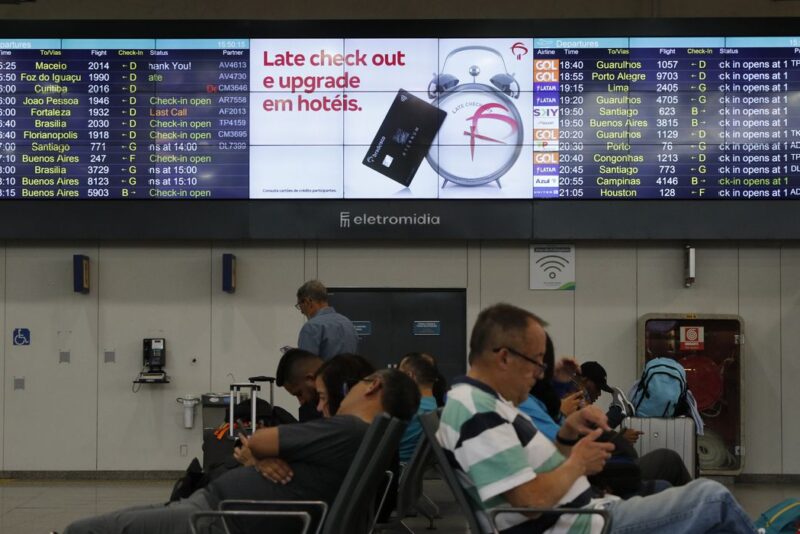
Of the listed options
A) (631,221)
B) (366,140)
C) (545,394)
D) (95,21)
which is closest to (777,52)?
(631,221)

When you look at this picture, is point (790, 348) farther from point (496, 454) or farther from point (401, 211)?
point (496, 454)

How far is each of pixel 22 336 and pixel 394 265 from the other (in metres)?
3.68

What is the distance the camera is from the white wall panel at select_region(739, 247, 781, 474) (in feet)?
28.3

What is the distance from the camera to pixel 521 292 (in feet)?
28.8

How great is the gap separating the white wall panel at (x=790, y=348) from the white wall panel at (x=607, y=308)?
1.40m

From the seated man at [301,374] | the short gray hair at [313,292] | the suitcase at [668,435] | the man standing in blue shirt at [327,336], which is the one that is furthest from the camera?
the short gray hair at [313,292]

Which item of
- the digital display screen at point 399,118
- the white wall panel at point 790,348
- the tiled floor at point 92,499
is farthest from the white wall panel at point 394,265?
the white wall panel at point 790,348

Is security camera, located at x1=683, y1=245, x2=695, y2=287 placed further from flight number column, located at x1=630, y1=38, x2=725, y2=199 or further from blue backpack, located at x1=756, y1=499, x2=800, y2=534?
blue backpack, located at x1=756, y1=499, x2=800, y2=534

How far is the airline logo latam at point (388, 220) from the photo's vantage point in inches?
331

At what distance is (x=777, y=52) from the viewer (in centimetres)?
837

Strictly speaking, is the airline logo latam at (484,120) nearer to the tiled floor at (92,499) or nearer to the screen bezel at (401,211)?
the screen bezel at (401,211)

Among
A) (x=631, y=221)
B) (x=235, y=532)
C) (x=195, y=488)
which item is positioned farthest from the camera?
(x=631, y=221)

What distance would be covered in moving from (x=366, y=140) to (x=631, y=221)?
255 centimetres

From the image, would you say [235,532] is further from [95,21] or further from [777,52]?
[777,52]
